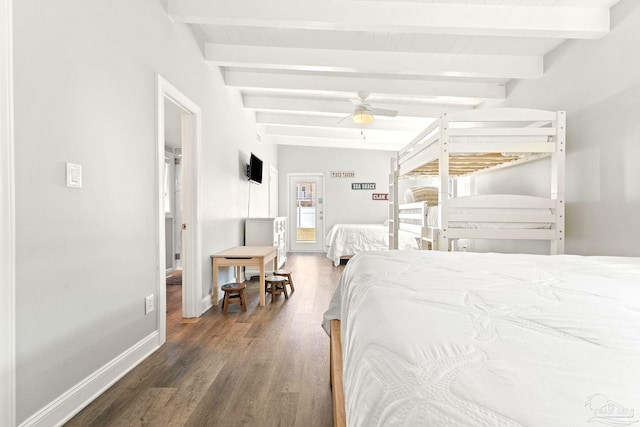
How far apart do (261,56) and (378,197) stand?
5.25 meters

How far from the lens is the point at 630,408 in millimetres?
378

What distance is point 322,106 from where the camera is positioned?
4777 millimetres

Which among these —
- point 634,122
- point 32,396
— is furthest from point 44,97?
point 634,122

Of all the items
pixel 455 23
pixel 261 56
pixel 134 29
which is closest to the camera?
pixel 134 29

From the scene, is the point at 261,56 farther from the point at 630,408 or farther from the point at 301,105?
the point at 630,408

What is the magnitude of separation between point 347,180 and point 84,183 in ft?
21.7

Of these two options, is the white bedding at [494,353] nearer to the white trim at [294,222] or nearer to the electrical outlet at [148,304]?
the electrical outlet at [148,304]

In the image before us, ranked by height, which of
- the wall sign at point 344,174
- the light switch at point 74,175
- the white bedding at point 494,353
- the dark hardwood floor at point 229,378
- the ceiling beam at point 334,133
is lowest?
the dark hardwood floor at point 229,378

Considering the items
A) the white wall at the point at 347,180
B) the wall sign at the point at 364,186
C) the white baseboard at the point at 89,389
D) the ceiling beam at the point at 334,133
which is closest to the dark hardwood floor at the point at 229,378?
the white baseboard at the point at 89,389

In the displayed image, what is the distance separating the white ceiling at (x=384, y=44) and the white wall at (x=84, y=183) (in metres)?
0.68

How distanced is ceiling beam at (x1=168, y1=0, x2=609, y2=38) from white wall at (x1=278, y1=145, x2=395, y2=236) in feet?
18.1

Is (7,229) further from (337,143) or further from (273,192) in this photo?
(337,143)

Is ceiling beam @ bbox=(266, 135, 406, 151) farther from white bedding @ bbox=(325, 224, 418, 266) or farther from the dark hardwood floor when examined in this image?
the dark hardwood floor

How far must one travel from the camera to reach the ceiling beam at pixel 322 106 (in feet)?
15.3
